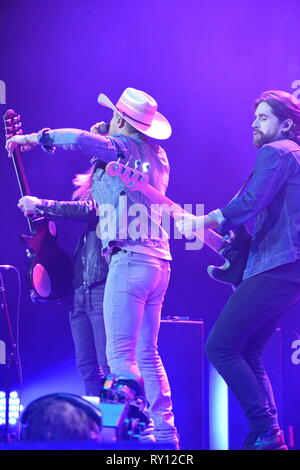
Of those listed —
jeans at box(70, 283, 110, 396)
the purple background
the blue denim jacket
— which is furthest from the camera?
the purple background

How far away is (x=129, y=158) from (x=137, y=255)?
529mm

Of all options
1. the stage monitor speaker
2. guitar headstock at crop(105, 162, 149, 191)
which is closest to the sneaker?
the stage monitor speaker

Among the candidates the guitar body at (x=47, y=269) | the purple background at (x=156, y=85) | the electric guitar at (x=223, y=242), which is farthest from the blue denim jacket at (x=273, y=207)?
the purple background at (x=156, y=85)

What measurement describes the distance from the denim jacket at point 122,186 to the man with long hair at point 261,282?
28cm

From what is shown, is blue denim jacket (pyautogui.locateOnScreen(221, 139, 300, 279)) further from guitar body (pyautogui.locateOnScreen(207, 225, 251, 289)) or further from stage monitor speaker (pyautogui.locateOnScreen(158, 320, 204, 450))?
stage monitor speaker (pyautogui.locateOnScreen(158, 320, 204, 450))

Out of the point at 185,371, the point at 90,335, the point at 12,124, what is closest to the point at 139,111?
the point at 12,124

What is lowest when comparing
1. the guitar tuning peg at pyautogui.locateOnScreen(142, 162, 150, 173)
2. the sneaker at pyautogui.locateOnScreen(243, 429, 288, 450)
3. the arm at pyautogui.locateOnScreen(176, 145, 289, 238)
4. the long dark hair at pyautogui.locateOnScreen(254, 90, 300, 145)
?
the sneaker at pyautogui.locateOnScreen(243, 429, 288, 450)

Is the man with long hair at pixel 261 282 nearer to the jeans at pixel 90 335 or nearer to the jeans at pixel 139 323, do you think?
the jeans at pixel 139 323

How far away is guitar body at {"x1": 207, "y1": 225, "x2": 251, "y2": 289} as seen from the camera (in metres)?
3.52

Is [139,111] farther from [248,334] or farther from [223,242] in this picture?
[248,334]

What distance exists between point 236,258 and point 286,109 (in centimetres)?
81

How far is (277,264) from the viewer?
3.23 m

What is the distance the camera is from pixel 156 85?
5570mm

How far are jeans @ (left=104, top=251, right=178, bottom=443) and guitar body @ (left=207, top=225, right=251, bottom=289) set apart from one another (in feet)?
A: 1.14
